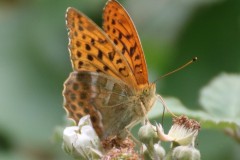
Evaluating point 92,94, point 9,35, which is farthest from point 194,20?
point 92,94

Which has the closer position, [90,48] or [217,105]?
[90,48]

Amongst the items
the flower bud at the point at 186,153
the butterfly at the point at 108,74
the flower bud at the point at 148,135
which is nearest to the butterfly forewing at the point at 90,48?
the butterfly at the point at 108,74

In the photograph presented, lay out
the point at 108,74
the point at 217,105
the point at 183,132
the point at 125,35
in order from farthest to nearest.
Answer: the point at 217,105, the point at 108,74, the point at 125,35, the point at 183,132

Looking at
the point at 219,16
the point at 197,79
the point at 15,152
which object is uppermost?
the point at 219,16

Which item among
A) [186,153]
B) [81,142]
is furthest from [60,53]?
[186,153]

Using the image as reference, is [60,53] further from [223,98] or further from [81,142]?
[81,142]

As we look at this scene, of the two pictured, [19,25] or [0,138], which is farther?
[19,25]

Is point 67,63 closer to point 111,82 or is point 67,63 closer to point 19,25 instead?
point 19,25
